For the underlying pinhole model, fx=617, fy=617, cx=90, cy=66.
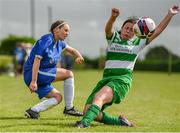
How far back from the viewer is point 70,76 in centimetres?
1185

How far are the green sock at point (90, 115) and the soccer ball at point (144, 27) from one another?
155 cm

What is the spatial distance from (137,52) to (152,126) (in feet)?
4.14

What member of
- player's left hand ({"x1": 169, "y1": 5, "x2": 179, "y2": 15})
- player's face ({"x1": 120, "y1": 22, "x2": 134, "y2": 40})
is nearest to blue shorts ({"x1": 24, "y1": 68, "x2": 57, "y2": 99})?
player's face ({"x1": 120, "y1": 22, "x2": 134, "y2": 40})

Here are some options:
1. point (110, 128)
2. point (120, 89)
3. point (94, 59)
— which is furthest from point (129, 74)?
point (94, 59)

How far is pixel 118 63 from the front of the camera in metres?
10.3

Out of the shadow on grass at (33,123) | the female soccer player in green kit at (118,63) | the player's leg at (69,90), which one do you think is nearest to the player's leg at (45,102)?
the shadow on grass at (33,123)

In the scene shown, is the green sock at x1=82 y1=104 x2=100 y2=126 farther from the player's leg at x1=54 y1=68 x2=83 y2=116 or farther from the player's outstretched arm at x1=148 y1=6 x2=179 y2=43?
the player's leg at x1=54 y1=68 x2=83 y2=116

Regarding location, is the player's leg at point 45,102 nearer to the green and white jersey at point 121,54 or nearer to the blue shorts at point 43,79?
the blue shorts at point 43,79

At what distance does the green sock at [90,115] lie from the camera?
9.48 meters

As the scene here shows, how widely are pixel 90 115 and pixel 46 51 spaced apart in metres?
1.93

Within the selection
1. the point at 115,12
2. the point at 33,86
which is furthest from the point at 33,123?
the point at 115,12

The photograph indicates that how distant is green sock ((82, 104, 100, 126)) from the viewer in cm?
948

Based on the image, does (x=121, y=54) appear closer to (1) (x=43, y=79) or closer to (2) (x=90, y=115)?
(2) (x=90, y=115)

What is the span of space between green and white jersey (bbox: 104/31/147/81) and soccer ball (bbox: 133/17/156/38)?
0.50ft
